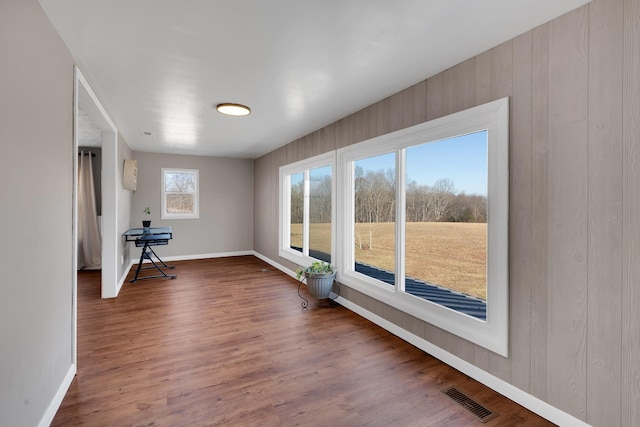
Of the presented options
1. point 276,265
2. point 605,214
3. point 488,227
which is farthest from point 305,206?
point 605,214

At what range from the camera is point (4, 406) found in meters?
1.29

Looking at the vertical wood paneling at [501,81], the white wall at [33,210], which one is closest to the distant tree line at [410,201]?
the vertical wood paneling at [501,81]

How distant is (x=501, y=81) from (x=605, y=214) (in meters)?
1.06

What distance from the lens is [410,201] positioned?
293 cm

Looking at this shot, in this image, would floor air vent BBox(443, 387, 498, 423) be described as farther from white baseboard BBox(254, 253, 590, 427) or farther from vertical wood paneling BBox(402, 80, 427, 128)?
vertical wood paneling BBox(402, 80, 427, 128)

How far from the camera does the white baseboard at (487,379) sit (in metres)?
1.75

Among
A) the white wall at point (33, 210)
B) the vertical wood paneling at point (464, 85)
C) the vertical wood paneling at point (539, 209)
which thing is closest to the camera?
the white wall at point (33, 210)

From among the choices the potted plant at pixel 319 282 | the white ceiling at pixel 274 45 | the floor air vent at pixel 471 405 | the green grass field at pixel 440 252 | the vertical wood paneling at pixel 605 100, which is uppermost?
the white ceiling at pixel 274 45

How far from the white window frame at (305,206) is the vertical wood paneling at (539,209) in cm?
238

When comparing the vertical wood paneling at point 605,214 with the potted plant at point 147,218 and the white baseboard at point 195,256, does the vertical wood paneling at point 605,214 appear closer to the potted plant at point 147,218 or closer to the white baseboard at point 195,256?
the potted plant at point 147,218

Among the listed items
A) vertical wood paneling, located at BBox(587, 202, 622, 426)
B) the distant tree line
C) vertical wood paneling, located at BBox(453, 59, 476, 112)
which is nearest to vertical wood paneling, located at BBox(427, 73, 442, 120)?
vertical wood paneling, located at BBox(453, 59, 476, 112)

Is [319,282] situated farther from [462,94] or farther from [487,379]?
[462,94]

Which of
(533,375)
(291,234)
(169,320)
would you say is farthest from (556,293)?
(291,234)

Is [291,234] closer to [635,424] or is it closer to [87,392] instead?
[87,392]
